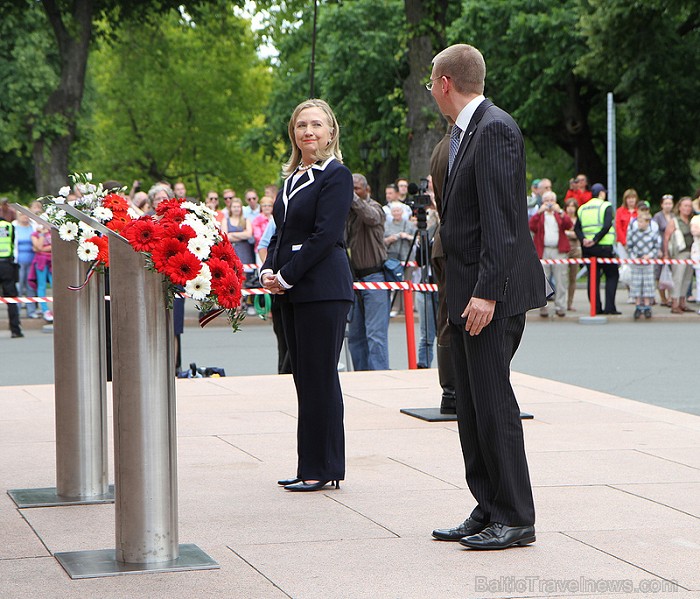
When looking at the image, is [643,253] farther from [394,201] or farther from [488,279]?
[488,279]

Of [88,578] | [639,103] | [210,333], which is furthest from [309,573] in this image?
[639,103]

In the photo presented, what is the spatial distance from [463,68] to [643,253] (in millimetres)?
16419

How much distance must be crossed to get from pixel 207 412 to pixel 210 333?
32.9 ft

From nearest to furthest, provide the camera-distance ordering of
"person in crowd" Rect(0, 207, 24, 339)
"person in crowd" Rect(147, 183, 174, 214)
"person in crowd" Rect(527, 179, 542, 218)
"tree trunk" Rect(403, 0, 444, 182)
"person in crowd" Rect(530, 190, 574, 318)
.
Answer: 1. "person in crowd" Rect(147, 183, 174, 214)
2. "person in crowd" Rect(0, 207, 24, 339)
3. "person in crowd" Rect(530, 190, 574, 318)
4. "person in crowd" Rect(527, 179, 542, 218)
5. "tree trunk" Rect(403, 0, 444, 182)

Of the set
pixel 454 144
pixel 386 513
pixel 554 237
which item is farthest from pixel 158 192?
pixel 454 144

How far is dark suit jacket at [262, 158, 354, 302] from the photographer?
6.33 meters

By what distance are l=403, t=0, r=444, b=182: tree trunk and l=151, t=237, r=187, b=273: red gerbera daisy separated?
20.3 metres

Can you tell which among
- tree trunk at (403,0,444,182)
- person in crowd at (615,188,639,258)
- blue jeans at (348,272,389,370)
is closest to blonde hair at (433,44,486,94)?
blue jeans at (348,272,389,370)

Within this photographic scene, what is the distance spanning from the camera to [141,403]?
191 inches

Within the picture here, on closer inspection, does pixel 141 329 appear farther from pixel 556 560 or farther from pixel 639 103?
pixel 639 103

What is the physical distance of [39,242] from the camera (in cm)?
2077

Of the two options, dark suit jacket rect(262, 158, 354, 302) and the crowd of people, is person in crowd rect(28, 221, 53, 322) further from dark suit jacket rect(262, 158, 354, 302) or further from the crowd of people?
dark suit jacket rect(262, 158, 354, 302)

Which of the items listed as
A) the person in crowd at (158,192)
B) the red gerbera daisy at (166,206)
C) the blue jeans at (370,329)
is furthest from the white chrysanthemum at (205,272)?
the person in crowd at (158,192)

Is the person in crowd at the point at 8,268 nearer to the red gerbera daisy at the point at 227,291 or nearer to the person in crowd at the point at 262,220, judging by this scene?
the person in crowd at the point at 262,220
